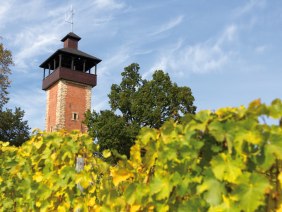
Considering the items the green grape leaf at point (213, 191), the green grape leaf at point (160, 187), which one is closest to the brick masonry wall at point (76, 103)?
the green grape leaf at point (160, 187)

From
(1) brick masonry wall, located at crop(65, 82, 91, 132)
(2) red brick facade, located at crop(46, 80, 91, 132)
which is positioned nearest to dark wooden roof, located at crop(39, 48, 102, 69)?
(2) red brick facade, located at crop(46, 80, 91, 132)

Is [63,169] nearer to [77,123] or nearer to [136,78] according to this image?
[136,78]

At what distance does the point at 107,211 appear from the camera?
2.00 meters

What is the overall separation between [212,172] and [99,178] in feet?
5.34

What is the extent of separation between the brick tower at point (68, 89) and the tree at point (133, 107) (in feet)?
10.5

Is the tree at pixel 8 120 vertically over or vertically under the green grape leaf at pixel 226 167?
over

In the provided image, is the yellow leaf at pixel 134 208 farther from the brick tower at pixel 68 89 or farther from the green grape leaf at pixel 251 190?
the brick tower at pixel 68 89

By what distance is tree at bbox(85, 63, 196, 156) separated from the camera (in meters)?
23.5

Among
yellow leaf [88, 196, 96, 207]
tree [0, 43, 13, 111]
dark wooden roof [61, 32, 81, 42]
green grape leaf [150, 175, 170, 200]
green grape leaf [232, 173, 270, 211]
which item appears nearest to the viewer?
green grape leaf [232, 173, 270, 211]

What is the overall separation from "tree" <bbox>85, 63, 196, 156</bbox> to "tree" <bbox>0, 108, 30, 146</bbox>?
4332 mm

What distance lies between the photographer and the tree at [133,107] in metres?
23.5

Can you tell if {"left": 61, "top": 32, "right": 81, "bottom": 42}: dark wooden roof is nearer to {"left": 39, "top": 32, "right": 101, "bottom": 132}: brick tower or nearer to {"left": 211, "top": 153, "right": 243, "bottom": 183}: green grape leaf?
{"left": 39, "top": 32, "right": 101, "bottom": 132}: brick tower

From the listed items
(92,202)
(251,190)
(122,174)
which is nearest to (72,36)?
(92,202)

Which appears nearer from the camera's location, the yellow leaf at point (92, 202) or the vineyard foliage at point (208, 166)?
the vineyard foliage at point (208, 166)
